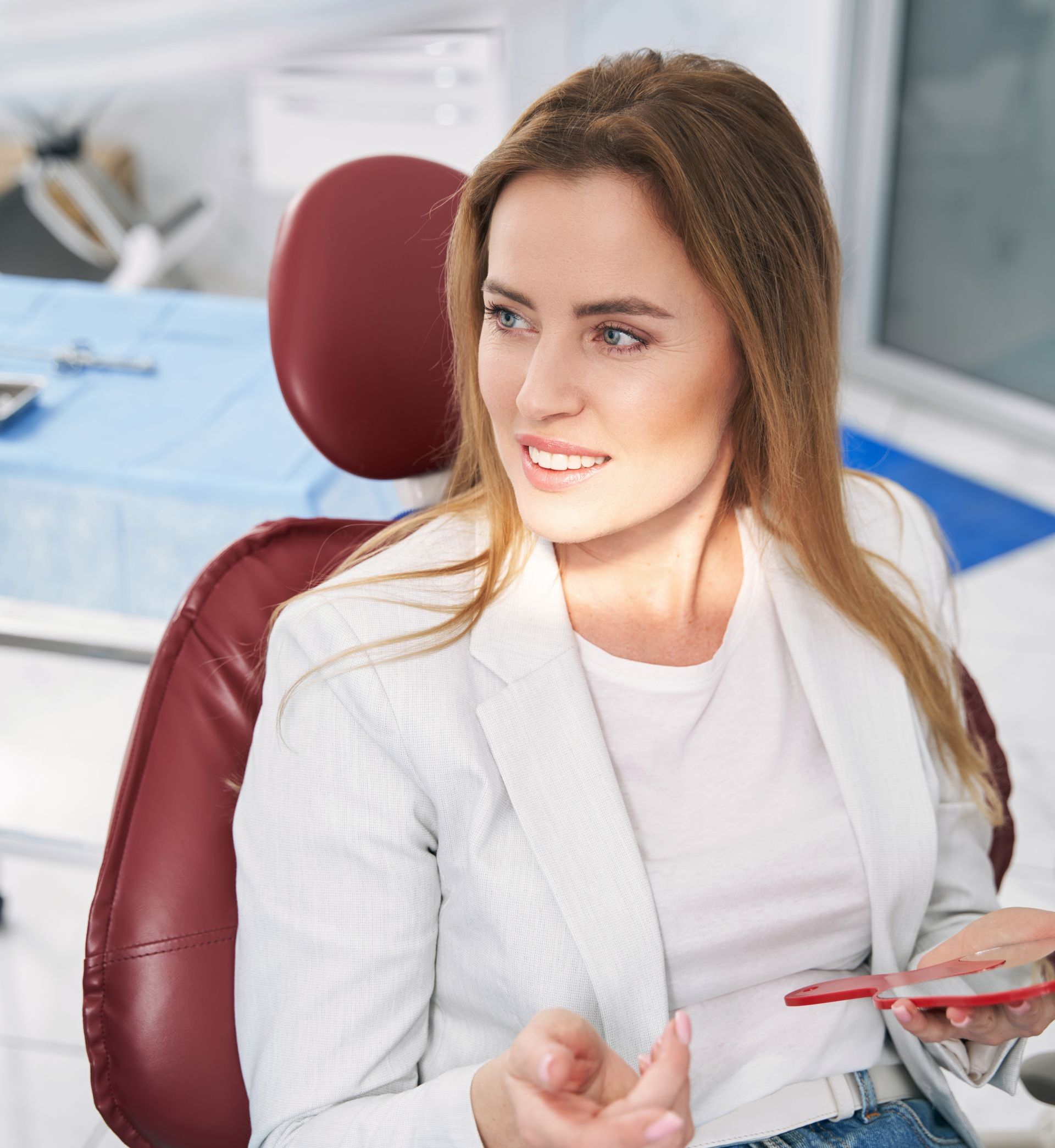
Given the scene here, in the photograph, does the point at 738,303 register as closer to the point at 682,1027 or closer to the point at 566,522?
the point at 566,522

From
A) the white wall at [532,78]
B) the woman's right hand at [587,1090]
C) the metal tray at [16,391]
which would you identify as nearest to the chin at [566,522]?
the woman's right hand at [587,1090]

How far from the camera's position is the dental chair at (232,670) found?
1084 mm

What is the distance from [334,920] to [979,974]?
507 millimetres

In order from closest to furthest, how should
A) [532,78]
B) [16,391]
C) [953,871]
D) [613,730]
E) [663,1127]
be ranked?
[663,1127] < [613,730] < [953,871] < [16,391] < [532,78]

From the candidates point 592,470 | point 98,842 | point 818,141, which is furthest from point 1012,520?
point 592,470

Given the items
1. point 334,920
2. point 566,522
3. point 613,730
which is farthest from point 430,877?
point 566,522

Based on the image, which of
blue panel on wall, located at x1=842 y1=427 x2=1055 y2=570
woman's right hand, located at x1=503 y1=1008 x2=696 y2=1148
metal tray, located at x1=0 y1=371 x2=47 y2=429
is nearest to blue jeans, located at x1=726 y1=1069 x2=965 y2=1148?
woman's right hand, located at x1=503 y1=1008 x2=696 y2=1148

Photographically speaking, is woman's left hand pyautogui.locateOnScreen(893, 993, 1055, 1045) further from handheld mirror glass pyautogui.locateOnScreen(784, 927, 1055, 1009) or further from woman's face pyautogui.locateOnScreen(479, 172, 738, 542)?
woman's face pyautogui.locateOnScreen(479, 172, 738, 542)

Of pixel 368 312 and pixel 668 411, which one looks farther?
pixel 368 312

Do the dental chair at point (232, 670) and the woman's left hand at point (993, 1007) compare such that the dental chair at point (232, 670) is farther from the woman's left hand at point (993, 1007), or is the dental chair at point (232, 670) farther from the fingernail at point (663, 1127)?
the fingernail at point (663, 1127)

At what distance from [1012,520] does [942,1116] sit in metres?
2.35

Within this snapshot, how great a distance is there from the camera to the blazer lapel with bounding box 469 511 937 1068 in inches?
41.6

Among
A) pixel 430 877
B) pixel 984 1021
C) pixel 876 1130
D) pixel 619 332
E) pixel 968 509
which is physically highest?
pixel 619 332

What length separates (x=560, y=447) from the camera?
1.06 m
